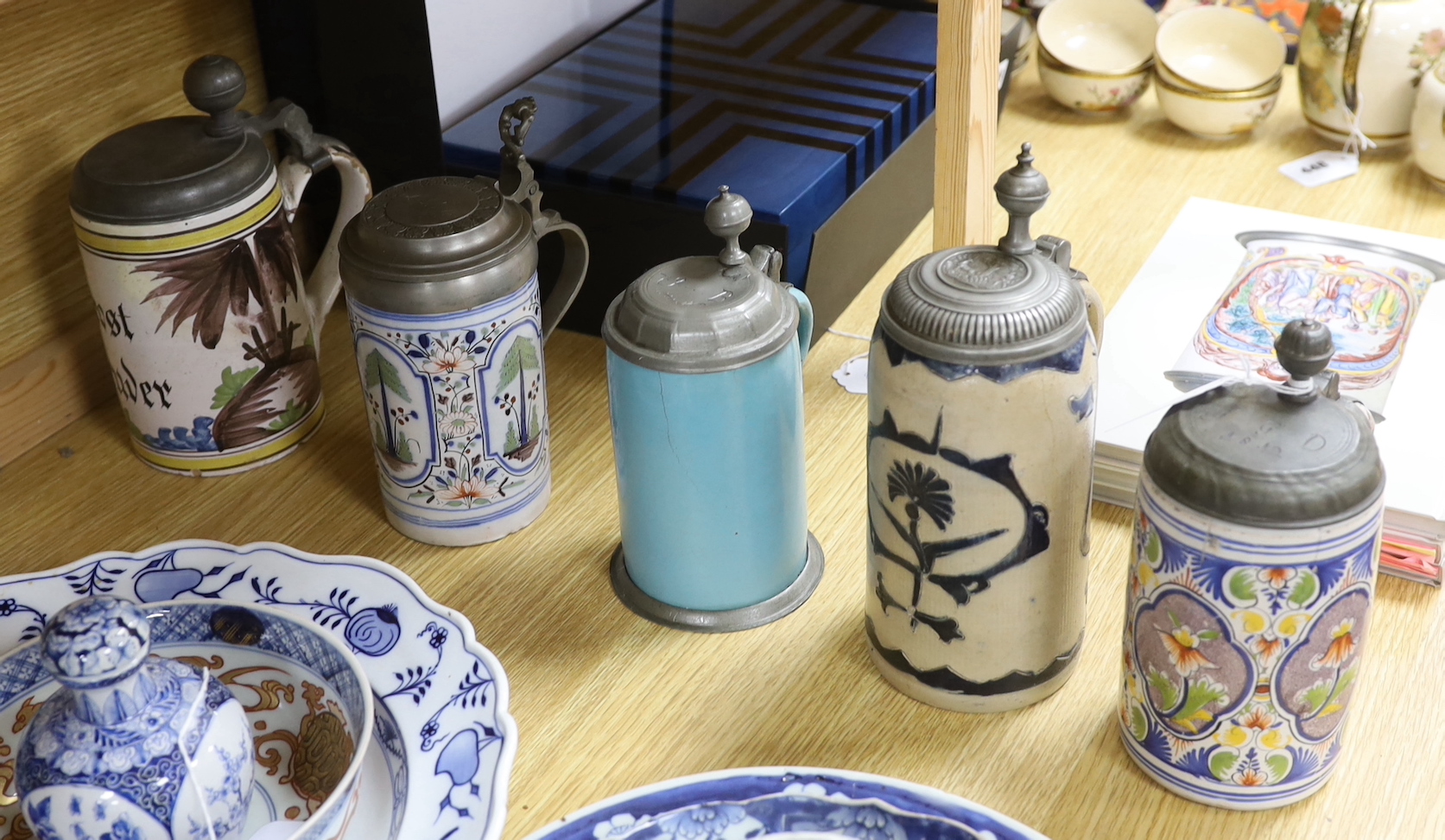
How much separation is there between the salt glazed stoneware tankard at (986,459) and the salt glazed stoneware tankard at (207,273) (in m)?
0.36

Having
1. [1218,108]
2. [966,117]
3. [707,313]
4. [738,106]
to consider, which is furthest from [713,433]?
[1218,108]

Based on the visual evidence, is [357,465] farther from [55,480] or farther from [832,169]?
[832,169]

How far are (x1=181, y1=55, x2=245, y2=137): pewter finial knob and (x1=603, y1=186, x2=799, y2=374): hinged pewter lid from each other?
0.26m

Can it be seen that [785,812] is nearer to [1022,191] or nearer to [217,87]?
[1022,191]

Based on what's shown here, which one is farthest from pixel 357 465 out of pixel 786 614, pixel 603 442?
pixel 786 614

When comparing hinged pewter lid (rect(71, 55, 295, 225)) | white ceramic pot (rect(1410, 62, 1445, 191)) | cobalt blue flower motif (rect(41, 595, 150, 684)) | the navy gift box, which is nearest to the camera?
cobalt blue flower motif (rect(41, 595, 150, 684))

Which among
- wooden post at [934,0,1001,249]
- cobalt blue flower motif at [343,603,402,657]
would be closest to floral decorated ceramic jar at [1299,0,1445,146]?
wooden post at [934,0,1001,249]

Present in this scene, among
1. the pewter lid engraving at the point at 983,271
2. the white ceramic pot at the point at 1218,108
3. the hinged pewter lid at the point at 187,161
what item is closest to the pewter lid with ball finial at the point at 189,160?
the hinged pewter lid at the point at 187,161

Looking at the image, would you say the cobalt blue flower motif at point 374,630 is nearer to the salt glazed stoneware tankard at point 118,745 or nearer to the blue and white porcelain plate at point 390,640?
the blue and white porcelain plate at point 390,640

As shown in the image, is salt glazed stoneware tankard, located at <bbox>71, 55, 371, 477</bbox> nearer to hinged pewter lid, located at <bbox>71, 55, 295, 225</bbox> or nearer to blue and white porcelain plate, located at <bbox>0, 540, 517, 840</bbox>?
hinged pewter lid, located at <bbox>71, 55, 295, 225</bbox>

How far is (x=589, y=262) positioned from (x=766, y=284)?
28 cm

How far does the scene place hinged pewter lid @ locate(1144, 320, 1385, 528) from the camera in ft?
1.67

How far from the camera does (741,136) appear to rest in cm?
90

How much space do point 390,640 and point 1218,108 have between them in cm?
79
